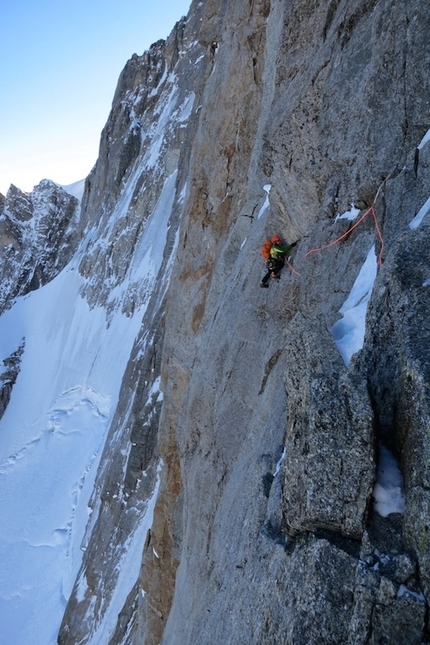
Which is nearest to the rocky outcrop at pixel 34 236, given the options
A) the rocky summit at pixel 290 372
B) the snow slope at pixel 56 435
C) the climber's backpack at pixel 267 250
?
the snow slope at pixel 56 435

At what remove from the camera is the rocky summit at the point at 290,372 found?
4695mm

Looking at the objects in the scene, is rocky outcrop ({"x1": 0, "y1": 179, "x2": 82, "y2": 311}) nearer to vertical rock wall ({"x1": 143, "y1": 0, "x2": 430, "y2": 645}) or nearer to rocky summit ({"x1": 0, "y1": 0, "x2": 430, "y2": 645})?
rocky summit ({"x1": 0, "y1": 0, "x2": 430, "y2": 645})

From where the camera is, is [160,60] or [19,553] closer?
[19,553]

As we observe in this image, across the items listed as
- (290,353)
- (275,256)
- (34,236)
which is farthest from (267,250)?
(34,236)

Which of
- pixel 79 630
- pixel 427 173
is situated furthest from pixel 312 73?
pixel 79 630

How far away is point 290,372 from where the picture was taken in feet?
20.4

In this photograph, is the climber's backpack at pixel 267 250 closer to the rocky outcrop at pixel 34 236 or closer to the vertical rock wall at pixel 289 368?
the vertical rock wall at pixel 289 368

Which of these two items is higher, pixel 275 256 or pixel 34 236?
pixel 34 236

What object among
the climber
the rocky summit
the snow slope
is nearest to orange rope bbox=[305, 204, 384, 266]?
the rocky summit

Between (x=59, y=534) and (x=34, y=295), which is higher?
(x=34, y=295)

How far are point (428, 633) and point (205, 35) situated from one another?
21081 millimetres

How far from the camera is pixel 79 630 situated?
2259cm

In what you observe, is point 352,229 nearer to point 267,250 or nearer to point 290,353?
point 267,250

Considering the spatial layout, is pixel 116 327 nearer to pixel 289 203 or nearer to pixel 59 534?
pixel 59 534
